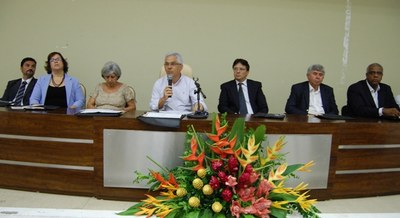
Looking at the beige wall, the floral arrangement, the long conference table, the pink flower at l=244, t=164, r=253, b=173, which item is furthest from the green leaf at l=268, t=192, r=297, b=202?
the beige wall

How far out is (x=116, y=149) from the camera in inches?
93.3

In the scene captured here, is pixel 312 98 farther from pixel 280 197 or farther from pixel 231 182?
pixel 231 182

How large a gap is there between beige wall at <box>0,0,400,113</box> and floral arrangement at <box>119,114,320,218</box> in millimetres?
3619

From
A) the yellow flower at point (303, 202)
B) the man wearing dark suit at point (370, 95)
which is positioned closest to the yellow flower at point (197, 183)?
the yellow flower at point (303, 202)

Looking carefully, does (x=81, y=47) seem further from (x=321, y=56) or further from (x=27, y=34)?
(x=321, y=56)

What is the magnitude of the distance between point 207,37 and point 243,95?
126 cm

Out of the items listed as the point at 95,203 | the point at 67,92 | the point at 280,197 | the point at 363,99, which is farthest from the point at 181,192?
the point at 363,99

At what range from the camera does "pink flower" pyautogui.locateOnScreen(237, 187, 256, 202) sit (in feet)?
2.41

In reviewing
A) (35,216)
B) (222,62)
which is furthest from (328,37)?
(35,216)

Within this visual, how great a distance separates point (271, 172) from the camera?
0.79 meters

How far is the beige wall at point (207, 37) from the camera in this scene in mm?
4199

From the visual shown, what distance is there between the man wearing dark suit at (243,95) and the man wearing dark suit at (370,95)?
3.35ft

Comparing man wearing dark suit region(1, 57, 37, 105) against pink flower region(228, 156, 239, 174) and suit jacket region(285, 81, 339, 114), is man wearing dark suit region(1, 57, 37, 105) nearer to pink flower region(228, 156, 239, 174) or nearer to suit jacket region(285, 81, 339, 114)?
suit jacket region(285, 81, 339, 114)

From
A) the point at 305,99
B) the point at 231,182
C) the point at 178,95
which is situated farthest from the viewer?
the point at 305,99
